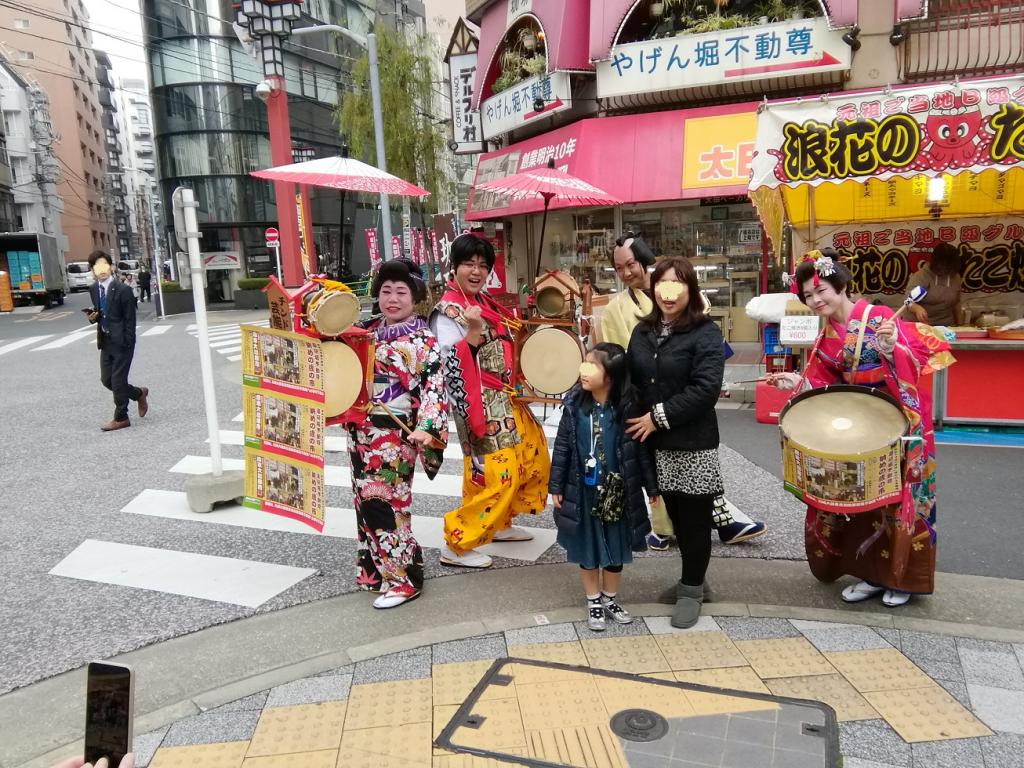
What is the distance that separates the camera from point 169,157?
33156mm

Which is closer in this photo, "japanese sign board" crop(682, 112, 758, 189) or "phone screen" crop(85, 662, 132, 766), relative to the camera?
"phone screen" crop(85, 662, 132, 766)

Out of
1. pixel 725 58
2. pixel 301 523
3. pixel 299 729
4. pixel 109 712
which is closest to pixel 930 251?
pixel 725 58

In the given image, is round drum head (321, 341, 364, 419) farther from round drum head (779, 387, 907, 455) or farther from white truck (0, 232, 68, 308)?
white truck (0, 232, 68, 308)

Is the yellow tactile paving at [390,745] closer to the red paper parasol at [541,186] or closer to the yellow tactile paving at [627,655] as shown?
the yellow tactile paving at [627,655]

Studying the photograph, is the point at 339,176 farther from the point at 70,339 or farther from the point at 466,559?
the point at 70,339

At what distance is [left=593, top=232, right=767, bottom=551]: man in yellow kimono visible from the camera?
4.22m

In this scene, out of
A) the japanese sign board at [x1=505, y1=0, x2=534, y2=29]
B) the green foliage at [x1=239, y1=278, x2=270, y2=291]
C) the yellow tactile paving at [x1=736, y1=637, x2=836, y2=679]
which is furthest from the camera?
the green foliage at [x1=239, y1=278, x2=270, y2=291]

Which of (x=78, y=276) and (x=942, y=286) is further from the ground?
(x=78, y=276)

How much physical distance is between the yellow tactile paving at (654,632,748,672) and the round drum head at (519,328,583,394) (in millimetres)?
1503

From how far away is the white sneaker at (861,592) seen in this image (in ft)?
12.1

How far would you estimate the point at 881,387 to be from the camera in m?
3.44

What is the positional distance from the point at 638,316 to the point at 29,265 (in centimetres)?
3353

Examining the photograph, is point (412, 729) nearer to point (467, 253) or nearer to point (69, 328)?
point (467, 253)

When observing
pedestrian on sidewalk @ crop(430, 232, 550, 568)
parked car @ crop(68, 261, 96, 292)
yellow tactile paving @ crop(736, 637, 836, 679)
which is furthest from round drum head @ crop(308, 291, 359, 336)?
parked car @ crop(68, 261, 96, 292)
